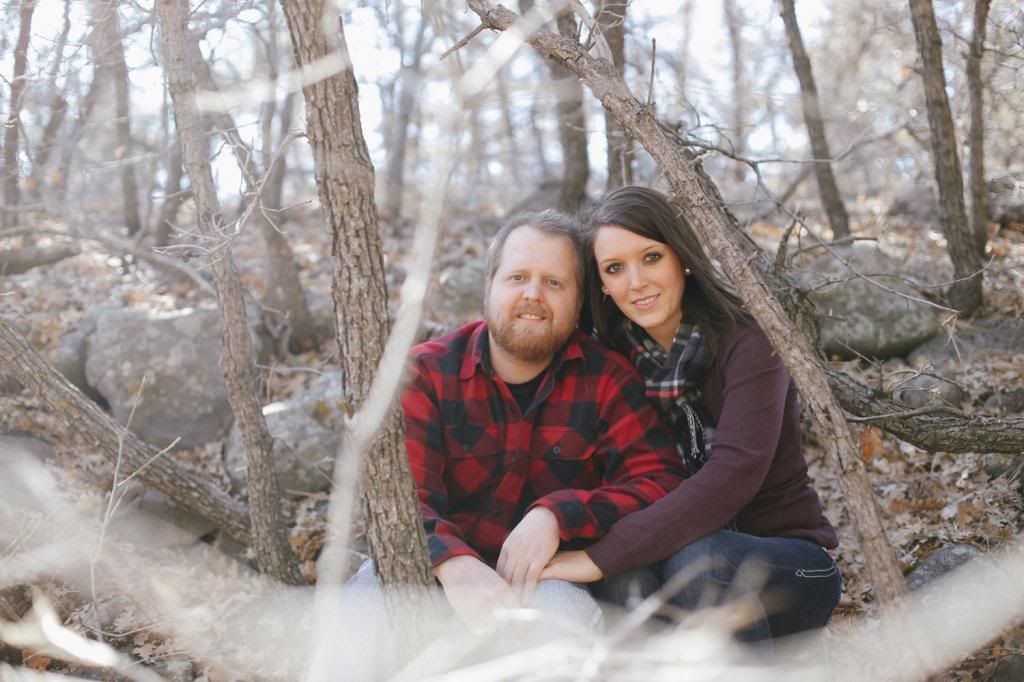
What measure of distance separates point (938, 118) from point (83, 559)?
6060 millimetres

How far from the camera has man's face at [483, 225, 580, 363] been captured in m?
3.54

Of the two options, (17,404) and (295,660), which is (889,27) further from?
(17,404)

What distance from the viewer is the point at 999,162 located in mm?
8875

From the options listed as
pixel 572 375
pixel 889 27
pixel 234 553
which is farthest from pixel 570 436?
pixel 889 27

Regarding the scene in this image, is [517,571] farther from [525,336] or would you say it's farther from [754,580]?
[525,336]

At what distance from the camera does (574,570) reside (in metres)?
3.09

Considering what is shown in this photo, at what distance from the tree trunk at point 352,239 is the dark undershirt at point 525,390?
97 cm

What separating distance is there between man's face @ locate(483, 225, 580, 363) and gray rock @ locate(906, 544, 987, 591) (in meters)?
2.05

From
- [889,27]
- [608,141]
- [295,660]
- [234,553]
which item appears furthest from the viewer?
[889,27]

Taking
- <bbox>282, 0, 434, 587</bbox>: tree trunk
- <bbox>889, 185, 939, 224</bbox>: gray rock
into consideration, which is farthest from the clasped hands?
<bbox>889, 185, 939, 224</bbox>: gray rock

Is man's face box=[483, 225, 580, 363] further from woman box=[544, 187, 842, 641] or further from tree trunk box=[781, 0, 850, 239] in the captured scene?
tree trunk box=[781, 0, 850, 239]

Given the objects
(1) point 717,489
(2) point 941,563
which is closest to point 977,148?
(2) point 941,563

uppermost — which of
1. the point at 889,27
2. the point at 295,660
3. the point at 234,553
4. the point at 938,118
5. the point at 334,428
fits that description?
the point at 889,27

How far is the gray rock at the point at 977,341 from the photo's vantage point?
219 inches
